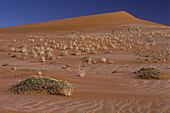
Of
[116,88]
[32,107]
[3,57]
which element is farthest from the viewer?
[3,57]

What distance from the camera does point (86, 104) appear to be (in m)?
5.55

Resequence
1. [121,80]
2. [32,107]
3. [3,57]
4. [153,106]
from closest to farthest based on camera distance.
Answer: [32,107] → [153,106] → [121,80] → [3,57]

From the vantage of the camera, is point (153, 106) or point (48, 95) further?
point (48, 95)

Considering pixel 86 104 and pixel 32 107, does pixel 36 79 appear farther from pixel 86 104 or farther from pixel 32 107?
pixel 86 104

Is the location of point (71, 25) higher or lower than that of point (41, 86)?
higher

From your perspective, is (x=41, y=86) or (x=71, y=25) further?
(x=71, y=25)

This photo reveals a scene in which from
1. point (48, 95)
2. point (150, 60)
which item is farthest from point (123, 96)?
point (150, 60)

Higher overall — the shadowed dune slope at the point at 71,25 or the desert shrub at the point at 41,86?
the shadowed dune slope at the point at 71,25

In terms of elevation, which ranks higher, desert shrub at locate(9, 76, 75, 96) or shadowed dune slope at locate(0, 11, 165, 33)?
shadowed dune slope at locate(0, 11, 165, 33)

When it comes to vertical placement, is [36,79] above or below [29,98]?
above

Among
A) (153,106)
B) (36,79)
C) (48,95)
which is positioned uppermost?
(36,79)

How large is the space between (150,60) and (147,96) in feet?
33.8

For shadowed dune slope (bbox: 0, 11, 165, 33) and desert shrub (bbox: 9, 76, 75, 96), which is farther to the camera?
shadowed dune slope (bbox: 0, 11, 165, 33)

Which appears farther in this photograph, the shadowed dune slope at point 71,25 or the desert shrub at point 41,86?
the shadowed dune slope at point 71,25
